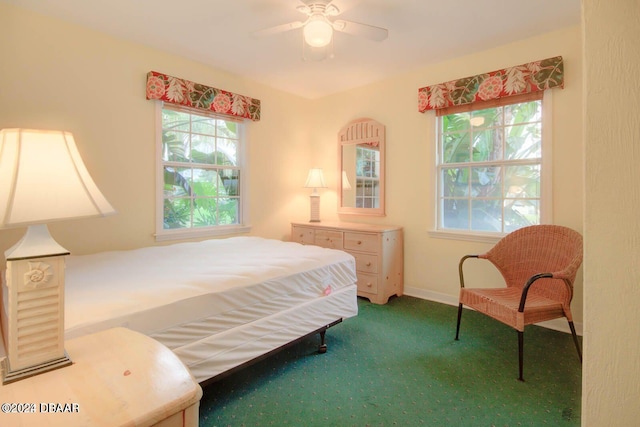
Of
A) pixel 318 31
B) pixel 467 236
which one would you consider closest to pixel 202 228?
pixel 318 31

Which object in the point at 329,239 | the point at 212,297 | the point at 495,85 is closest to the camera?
the point at 212,297

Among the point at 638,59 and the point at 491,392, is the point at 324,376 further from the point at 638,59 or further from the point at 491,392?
the point at 638,59

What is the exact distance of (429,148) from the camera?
11.1ft

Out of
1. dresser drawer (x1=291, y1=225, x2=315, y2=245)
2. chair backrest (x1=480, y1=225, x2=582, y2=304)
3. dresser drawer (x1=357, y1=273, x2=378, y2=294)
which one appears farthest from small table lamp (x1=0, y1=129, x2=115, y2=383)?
dresser drawer (x1=291, y1=225, x2=315, y2=245)

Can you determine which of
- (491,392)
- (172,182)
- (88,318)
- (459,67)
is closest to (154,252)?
(172,182)

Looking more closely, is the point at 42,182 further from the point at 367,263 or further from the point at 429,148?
the point at 429,148

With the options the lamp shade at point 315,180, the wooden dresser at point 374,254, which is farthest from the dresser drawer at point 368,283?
the lamp shade at point 315,180

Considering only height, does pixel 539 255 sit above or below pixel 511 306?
above

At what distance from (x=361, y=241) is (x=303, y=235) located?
2.77 feet

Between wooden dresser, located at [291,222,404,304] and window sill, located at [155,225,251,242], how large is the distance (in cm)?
97

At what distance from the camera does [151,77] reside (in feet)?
9.35

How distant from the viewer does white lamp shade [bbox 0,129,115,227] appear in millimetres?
795

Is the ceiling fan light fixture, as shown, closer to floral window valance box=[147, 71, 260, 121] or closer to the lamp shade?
floral window valance box=[147, 71, 260, 121]

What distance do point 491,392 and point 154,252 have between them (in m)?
2.44
